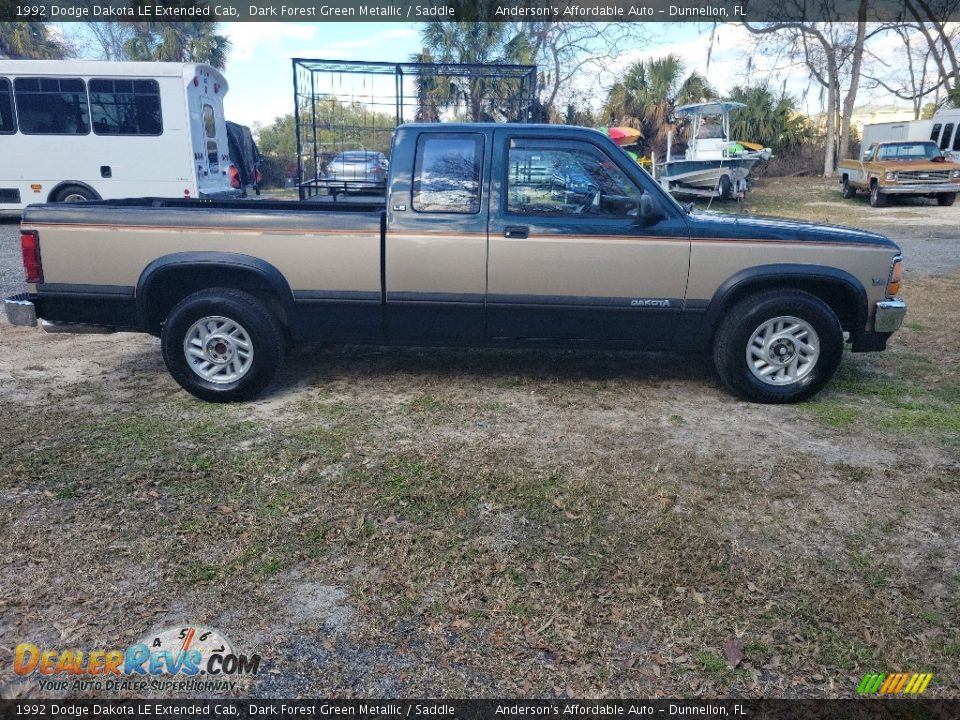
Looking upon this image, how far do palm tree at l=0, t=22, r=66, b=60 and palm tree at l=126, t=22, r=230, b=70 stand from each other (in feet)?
11.1

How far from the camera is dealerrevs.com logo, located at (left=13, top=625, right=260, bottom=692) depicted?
249cm

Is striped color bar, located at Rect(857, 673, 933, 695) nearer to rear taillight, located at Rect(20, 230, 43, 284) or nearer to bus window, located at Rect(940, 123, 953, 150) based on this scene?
rear taillight, located at Rect(20, 230, 43, 284)

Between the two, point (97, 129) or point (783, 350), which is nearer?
point (783, 350)

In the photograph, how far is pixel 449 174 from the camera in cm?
496

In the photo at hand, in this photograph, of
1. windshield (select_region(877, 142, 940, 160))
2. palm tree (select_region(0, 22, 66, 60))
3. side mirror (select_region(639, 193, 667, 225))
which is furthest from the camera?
palm tree (select_region(0, 22, 66, 60))

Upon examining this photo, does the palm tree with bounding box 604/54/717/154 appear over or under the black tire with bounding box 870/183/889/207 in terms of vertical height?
over

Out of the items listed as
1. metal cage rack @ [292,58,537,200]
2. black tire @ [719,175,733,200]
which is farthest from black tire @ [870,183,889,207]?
metal cage rack @ [292,58,537,200]

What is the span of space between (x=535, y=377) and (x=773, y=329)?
1743 millimetres

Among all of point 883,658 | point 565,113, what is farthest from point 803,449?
point 565,113

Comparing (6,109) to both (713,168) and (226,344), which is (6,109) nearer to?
(226,344)

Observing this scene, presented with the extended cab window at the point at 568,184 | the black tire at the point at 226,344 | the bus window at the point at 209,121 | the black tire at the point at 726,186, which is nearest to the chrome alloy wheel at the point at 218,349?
the black tire at the point at 226,344

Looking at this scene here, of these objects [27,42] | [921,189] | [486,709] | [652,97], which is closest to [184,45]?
[27,42]

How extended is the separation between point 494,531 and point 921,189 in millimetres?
21398

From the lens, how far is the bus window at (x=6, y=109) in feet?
43.6
